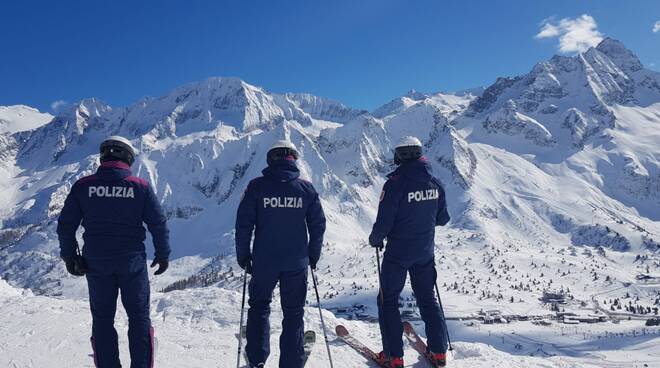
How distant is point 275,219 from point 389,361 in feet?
12.8

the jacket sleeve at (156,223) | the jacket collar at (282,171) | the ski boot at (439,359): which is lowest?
the ski boot at (439,359)

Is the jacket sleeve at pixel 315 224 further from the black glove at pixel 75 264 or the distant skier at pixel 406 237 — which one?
the black glove at pixel 75 264

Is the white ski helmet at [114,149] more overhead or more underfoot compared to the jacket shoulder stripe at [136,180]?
more overhead

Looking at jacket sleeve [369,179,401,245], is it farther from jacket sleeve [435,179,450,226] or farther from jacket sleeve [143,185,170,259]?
jacket sleeve [143,185,170,259]

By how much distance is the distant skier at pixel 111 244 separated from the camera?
7797 mm

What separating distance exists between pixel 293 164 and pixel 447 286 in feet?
632

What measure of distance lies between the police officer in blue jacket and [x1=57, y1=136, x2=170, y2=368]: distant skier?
5.59ft

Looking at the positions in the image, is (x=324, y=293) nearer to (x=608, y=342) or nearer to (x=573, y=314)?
(x=573, y=314)

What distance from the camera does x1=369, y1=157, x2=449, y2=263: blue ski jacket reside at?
9.41m

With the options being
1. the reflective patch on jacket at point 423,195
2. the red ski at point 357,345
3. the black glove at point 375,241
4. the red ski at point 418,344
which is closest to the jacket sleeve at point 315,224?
the black glove at point 375,241

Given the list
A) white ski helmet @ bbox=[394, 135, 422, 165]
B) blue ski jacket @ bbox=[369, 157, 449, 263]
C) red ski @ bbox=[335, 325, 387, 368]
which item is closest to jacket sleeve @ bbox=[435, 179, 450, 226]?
blue ski jacket @ bbox=[369, 157, 449, 263]

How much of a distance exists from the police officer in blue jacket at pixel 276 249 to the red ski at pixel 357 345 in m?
2.43

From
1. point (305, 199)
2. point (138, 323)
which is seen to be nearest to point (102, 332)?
point (138, 323)

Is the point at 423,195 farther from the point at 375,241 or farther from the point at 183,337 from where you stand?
the point at 183,337
